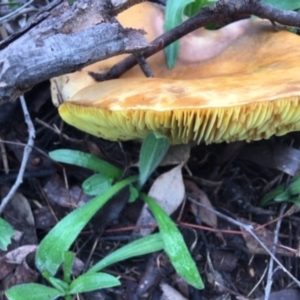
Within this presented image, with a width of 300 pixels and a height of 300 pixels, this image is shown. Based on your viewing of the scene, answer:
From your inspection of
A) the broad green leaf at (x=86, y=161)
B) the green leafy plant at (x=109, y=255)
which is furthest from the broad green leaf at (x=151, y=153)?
the broad green leaf at (x=86, y=161)

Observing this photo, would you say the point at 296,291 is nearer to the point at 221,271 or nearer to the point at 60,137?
the point at 221,271

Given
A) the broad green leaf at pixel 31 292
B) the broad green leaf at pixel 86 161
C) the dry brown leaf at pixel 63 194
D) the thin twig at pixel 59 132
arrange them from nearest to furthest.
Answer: the broad green leaf at pixel 31 292, the broad green leaf at pixel 86 161, the dry brown leaf at pixel 63 194, the thin twig at pixel 59 132

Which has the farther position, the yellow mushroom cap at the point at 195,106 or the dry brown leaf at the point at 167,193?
the dry brown leaf at the point at 167,193

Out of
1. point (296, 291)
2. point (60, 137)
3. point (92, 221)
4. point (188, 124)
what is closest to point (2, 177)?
point (60, 137)

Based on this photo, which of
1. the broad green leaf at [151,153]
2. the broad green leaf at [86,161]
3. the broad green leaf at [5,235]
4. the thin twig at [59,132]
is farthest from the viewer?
the thin twig at [59,132]

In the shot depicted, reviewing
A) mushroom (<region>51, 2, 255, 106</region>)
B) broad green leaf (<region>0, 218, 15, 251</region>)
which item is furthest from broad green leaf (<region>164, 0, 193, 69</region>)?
broad green leaf (<region>0, 218, 15, 251</region>)

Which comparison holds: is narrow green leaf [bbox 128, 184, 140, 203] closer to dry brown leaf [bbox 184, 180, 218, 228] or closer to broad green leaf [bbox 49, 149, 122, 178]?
broad green leaf [bbox 49, 149, 122, 178]

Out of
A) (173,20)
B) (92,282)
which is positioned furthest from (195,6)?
(92,282)

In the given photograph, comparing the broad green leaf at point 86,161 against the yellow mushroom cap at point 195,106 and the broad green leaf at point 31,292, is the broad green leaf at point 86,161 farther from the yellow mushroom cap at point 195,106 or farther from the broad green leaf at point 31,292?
the broad green leaf at point 31,292
